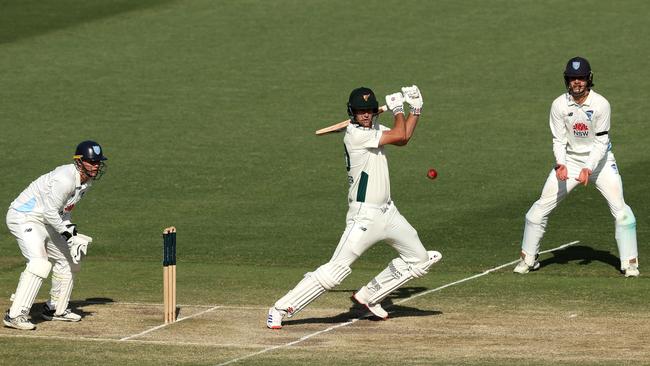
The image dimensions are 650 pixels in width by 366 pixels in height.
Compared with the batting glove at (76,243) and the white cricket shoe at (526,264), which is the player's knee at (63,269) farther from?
the white cricket shoe at (526,264)

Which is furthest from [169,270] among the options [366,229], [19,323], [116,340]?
[366,229]

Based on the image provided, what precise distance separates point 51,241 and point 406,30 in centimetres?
2510

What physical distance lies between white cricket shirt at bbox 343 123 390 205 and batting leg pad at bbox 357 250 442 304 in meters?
0.96

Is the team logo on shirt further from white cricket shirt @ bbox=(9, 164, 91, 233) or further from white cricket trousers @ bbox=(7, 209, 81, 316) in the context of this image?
white cricket trousers @ bbox=(7, 209, 81, 316)

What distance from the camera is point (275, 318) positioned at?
55.2ft

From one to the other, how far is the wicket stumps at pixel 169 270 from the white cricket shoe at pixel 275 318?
1.30 meters

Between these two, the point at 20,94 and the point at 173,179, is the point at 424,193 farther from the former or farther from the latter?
the point at 20,94

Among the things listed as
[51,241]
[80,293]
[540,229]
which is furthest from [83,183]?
[540,229]

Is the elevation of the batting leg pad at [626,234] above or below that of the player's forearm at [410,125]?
below

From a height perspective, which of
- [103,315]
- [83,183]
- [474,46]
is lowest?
[103,315]

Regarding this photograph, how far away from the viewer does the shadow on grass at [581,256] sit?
21.3 m

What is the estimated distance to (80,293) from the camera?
1988 cm

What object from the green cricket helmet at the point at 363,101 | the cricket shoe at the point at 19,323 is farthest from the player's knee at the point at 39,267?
the green cricket helmet at the point at 363,101

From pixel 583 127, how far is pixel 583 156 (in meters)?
0.45
